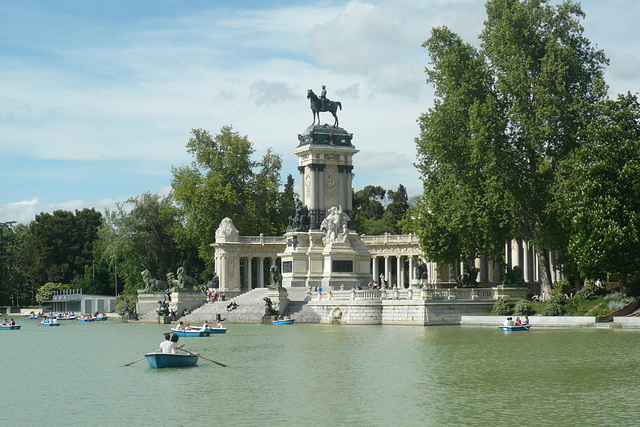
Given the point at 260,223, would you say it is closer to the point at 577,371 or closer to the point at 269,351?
the point at 269,351

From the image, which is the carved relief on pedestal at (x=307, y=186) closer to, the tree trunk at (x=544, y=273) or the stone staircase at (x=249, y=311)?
the stone staircase at (x=249, y=311)

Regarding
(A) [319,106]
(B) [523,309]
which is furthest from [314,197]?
(B) [523,309]

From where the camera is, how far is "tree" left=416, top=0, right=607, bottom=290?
56125 mm

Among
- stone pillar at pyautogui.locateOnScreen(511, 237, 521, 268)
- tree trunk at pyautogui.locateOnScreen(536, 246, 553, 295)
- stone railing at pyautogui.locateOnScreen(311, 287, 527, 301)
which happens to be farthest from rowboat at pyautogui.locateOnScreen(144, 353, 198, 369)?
stone pillar at pyautogui.locateOnScreen(511, 237, 521, 268)

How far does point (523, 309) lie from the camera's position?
53938 mm

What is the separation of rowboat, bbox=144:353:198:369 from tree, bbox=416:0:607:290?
27.8 meters

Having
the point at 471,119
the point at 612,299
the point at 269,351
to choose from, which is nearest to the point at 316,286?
the point at 471,119

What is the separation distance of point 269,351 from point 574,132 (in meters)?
26.3

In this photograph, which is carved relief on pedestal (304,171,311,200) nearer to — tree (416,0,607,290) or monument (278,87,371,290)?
monument (278,87,371,290)

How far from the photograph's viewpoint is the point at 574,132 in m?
56.5

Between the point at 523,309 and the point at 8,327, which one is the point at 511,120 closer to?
the point at 523,309

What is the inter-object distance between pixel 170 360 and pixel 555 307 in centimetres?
2667

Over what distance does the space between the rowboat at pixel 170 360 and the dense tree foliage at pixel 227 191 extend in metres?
56.2

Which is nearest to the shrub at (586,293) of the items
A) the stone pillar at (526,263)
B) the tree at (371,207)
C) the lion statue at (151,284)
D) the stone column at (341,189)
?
the stone pillar at (526,263)
